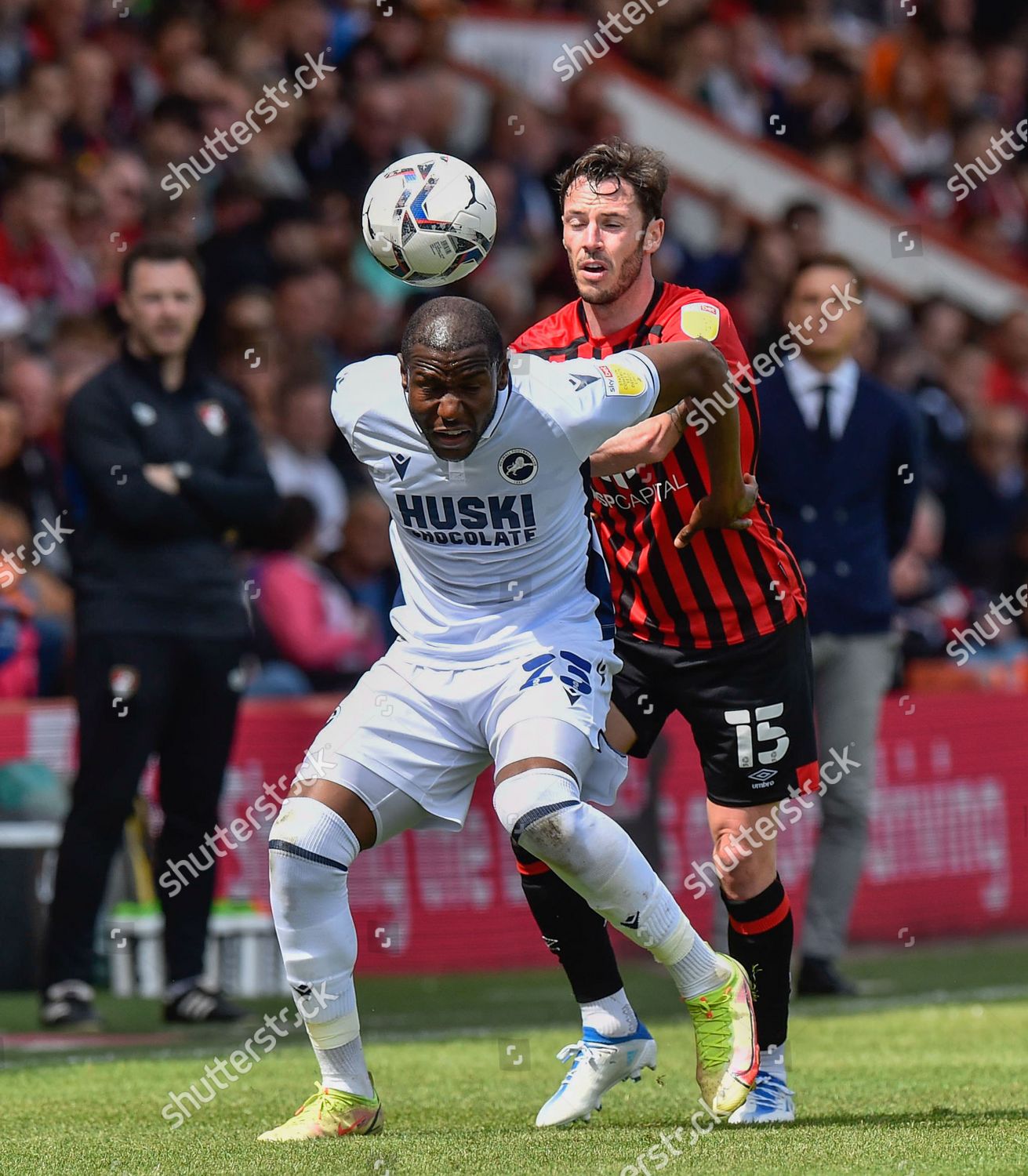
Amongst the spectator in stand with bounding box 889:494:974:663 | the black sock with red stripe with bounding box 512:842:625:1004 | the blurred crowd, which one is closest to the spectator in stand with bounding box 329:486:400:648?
the blurred crowd

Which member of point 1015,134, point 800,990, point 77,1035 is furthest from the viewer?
point 1015,134

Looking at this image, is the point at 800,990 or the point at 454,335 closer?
the point at 454,335

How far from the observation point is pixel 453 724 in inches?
215

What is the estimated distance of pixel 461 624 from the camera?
5.50 metres

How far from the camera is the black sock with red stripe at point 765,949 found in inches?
234

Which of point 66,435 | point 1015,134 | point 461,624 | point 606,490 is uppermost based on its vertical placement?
point 1015,134

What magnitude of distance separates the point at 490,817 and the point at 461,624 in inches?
184

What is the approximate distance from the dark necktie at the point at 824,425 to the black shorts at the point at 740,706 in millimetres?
3179

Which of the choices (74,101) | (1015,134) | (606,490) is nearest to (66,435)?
(606,490)

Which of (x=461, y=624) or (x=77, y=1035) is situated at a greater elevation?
(x=461, y=624)

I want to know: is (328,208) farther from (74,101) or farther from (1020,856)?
(1020,856)

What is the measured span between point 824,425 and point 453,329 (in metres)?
4.24

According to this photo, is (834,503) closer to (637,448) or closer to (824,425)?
(824,425)

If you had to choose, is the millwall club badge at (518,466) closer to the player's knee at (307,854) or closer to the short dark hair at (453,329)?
the short dark hair at (453,329)
